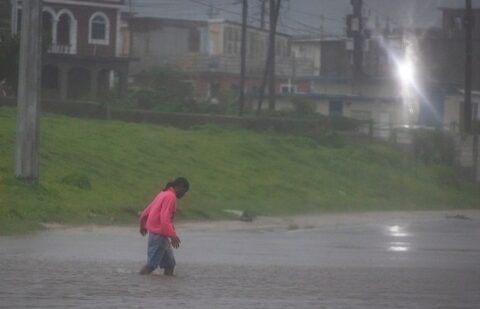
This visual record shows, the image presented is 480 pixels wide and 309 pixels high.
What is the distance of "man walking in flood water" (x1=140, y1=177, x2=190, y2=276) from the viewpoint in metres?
18.0

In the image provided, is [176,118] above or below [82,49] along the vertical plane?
below

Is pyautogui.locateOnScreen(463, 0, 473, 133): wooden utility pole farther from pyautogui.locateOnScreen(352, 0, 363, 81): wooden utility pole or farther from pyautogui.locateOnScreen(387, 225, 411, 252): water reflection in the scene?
pyautogui.locateOnScreen(387, 225, 411, 252): water reflection

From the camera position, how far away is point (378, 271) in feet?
66.8

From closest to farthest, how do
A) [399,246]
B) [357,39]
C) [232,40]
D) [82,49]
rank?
[399,246] < [82,49] < [357,39] < [232,40]

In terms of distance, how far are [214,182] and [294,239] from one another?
9553 millimetres

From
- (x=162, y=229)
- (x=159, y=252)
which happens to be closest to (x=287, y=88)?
(x=159, y=252)

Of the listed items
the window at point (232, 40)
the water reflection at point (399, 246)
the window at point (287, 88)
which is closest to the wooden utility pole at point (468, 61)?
the water reflection at point (399, 246)

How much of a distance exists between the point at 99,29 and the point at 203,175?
3282cm

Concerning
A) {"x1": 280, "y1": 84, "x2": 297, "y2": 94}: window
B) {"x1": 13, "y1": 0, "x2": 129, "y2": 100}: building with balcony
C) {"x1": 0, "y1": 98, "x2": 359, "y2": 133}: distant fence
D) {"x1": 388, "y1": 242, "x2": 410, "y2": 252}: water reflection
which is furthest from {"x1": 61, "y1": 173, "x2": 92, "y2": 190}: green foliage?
{"x1": 280, "y1": 84, "x2": 297, "y2": 94}: window

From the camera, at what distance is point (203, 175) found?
1480 inches

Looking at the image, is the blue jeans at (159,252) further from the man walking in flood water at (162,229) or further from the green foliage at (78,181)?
the green foliage at (78,181)

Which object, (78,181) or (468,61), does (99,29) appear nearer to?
(468,61)

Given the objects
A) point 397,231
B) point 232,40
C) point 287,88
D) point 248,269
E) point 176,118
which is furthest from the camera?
point 232,40

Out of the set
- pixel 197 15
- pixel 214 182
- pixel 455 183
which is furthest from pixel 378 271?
pixel 197 15
